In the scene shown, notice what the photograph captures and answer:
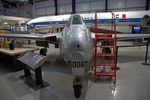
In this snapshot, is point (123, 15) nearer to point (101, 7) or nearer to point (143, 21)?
point (143, 21)

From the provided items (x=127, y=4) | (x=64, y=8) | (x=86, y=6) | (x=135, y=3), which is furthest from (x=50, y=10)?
(x=135, y=3)

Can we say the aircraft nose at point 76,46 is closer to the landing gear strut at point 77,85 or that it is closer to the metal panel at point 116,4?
the landing gear strut at point 77,85

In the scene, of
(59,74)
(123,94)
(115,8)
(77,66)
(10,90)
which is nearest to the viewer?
(77,66)

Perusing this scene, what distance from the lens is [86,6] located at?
1953cm

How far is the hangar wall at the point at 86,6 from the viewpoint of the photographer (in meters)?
16.6

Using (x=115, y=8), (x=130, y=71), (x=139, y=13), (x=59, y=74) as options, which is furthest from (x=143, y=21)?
(x=59, y=74)

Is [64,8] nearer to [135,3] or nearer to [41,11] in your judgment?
[41,11]

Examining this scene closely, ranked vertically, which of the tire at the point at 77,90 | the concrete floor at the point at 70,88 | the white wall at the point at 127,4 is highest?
the white wall at the point at 127,4

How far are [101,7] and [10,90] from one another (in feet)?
56.4

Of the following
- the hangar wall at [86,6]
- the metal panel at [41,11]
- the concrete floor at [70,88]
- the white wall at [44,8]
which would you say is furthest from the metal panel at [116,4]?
the concrete floor at [70,88]

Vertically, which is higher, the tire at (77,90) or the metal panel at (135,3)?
the metal panel at (135,3)

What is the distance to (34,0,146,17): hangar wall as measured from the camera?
16.6 meters

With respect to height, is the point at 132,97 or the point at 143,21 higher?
the point at 143,21

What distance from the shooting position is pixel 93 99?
3018mm
